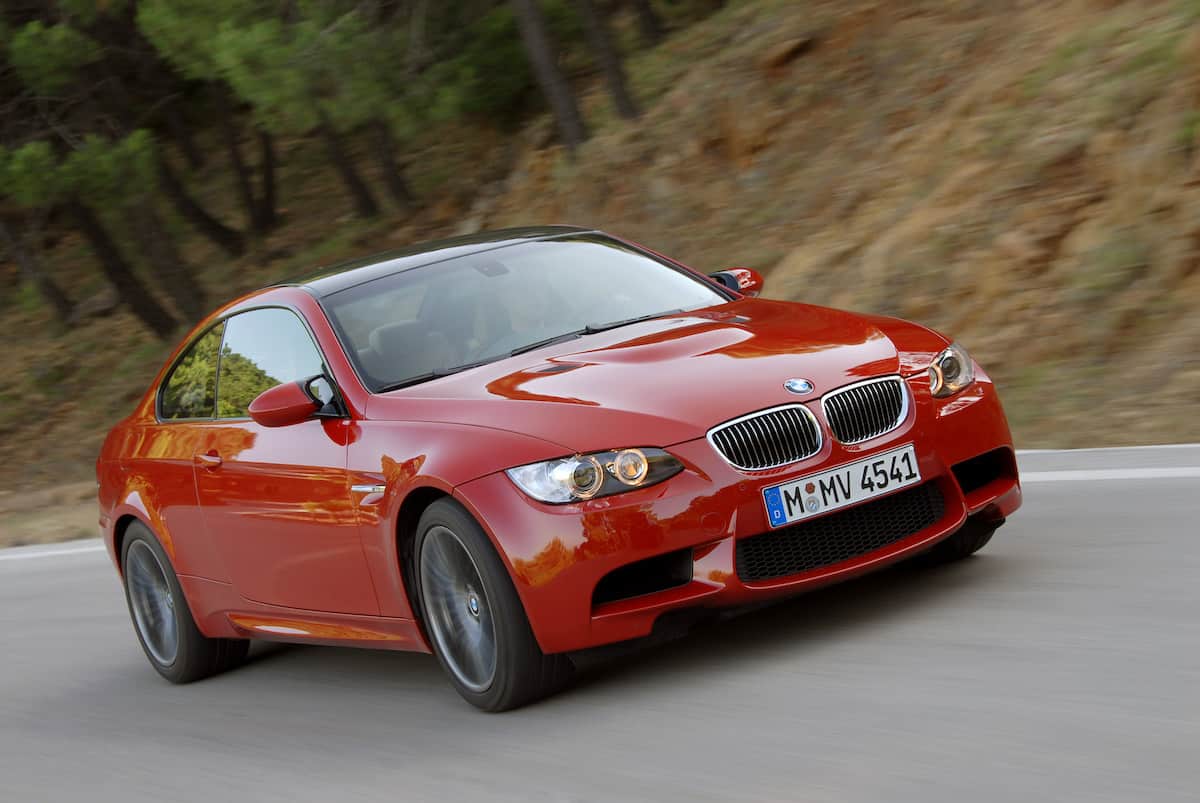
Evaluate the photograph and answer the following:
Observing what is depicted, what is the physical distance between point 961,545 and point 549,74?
46.7ft

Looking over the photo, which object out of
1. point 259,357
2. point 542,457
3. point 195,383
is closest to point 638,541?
point 542,457

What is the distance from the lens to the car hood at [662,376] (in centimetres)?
471

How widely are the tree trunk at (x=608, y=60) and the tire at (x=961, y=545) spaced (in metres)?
13.9

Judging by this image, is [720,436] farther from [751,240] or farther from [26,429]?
[26,429]

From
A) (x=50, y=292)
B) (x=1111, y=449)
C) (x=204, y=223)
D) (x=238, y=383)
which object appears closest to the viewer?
(x=238, y=383)

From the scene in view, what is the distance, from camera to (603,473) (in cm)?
461

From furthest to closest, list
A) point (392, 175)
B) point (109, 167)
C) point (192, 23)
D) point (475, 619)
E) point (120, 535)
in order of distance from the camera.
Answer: point (392, 175) → point (109, 167) → point (192, 23) → point (120, 535) → point (475, 619)

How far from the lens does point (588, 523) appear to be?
15.0 ft

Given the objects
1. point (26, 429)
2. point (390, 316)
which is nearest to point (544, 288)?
point (390, 316)

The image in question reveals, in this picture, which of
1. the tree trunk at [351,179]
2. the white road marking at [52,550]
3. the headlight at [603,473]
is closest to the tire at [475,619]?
the headlight at [603,473]

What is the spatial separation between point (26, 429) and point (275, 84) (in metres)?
9.49

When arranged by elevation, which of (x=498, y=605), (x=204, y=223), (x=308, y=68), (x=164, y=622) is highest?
(x=498, y=605)

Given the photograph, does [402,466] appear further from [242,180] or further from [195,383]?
[242,180]

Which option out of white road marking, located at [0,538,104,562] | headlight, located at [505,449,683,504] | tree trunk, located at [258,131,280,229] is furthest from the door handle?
tree trunk, located at [258,131,280,229]
